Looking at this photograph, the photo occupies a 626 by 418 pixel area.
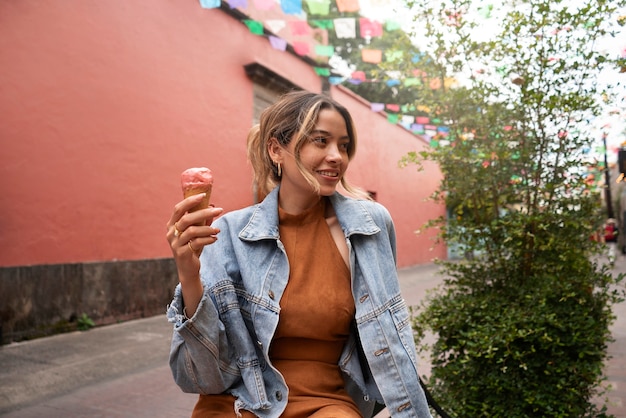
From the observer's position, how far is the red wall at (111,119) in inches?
220

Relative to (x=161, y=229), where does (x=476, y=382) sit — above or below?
above

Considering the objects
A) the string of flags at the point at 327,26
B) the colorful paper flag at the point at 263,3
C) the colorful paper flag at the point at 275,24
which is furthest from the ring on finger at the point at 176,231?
the colorful paper flag at the point at 275,24

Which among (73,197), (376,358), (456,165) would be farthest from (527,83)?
(73,197)

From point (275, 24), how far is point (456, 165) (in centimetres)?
769

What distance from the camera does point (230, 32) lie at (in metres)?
9.05

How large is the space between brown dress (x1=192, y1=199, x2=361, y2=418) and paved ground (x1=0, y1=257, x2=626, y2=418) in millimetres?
2030

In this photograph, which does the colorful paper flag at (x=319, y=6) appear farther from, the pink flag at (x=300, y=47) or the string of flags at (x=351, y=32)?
the pink flag at (x=300, y=47)

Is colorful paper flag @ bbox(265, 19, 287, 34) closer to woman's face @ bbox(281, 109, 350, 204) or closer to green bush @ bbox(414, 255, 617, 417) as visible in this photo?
green bush @ bbox(414, 255, 617, 417)

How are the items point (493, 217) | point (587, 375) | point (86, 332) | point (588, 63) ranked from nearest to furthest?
point (587, 375)
point (588, 63)
point (493, 217)
point (86, 332)

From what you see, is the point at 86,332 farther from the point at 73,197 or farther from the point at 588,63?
the point at 588,63

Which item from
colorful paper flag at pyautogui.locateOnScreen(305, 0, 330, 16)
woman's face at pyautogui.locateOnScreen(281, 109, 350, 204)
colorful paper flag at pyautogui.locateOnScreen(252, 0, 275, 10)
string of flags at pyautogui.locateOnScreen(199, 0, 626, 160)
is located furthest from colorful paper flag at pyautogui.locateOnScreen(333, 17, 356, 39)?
woman's face at pyautogui.locateOnScreen(281, 109, 350, 204)

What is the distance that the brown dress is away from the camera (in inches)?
62.1

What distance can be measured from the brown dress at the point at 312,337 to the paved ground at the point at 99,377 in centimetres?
203

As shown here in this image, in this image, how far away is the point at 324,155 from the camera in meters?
1.74
